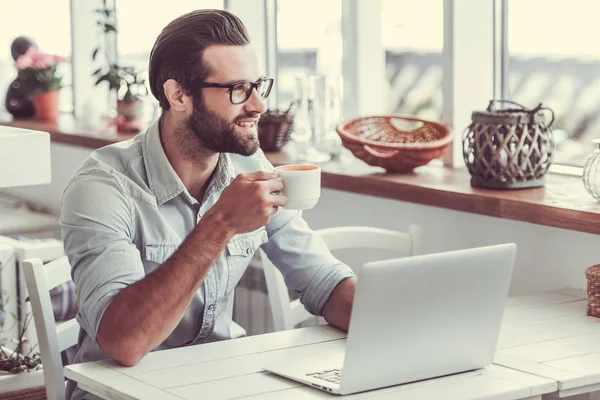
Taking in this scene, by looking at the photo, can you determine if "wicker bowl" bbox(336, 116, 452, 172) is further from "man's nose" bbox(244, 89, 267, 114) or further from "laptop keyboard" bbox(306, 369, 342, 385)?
"laptop keyboard" bbox(306, 369, 342, 385)

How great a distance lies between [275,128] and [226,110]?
1263mm

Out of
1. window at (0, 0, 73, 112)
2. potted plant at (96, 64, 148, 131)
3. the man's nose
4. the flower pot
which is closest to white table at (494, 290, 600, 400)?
the man's nose

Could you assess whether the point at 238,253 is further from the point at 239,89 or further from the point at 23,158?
the point at 23,158

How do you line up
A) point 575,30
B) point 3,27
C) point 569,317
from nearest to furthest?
point 569,317 < point 575,30 < point 3,27

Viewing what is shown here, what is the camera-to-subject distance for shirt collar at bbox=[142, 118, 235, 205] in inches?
82.2

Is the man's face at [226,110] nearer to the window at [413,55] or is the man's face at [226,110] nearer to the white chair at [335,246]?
the white chair at [335,246]

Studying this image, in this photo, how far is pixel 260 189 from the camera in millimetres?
1885

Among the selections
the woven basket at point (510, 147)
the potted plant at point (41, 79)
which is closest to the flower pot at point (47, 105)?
the potted plant at point (41, 79)

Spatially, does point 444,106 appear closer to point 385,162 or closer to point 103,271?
point 385,162

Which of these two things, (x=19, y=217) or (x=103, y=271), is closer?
(x=103, y=271)

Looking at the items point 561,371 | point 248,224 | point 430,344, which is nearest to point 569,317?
point 561,371

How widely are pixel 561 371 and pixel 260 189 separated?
60 centimetres

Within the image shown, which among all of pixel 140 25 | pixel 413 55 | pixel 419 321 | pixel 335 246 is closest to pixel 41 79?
pixel 140 25

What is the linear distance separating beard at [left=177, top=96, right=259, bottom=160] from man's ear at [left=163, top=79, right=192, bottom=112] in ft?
0.06
